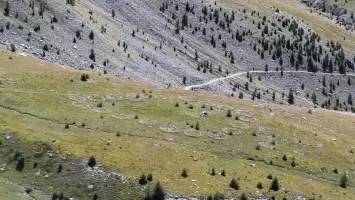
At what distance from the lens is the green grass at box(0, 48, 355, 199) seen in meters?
56.8

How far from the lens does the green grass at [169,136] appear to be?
5681cm

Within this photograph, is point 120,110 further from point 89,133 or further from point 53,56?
point 53,56

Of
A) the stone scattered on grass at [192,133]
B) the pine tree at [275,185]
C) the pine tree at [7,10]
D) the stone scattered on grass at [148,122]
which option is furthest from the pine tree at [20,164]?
the pine tree at [7,10]

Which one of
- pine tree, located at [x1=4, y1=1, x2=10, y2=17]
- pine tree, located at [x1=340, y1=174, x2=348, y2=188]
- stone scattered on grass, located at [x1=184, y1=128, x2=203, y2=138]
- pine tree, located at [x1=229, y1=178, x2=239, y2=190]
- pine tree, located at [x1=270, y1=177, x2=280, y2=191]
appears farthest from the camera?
pine tree, located at [x1=4, y1=1, x2=10, y2=17]

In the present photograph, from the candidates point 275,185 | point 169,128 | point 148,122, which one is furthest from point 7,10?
point 275,185

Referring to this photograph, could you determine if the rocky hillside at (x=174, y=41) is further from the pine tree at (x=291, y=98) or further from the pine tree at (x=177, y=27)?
the pine tree at (x=291, y=98)

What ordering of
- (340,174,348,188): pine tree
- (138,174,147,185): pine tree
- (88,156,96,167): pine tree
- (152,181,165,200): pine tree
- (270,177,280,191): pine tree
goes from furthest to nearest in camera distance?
(340,174,348,188): pine tree
(270,177,280,191): pine tree
(88,156,96,167): pine tree
(138,174,147,185): pine tree
(152,181,165,200): pine tree

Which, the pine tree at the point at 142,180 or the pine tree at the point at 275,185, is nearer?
the pine tree at the point at 142,180

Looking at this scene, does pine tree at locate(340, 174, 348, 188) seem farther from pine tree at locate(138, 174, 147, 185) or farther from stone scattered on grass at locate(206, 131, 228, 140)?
pine tree at locate(138, 174, 147, 185)

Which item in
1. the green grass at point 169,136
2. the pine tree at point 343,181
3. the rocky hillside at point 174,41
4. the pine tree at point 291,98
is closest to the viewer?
the green grass at point 169,136

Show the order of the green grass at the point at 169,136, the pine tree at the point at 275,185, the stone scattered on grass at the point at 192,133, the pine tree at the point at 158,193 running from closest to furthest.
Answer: the pine tree at the point at 158,193 < the green grass at the point at 169,136 < the pine tree at the point at 275,185 < the stone scattered on grass at the point at 192,133

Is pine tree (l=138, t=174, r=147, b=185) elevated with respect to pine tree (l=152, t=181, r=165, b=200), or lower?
elevated

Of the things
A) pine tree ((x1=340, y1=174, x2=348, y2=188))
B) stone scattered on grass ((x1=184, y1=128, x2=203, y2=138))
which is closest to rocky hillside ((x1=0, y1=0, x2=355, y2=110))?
stone scattered on grass ((x1=184, y1=128, x2=203, y2=138))

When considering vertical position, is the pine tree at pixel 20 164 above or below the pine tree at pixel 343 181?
above
